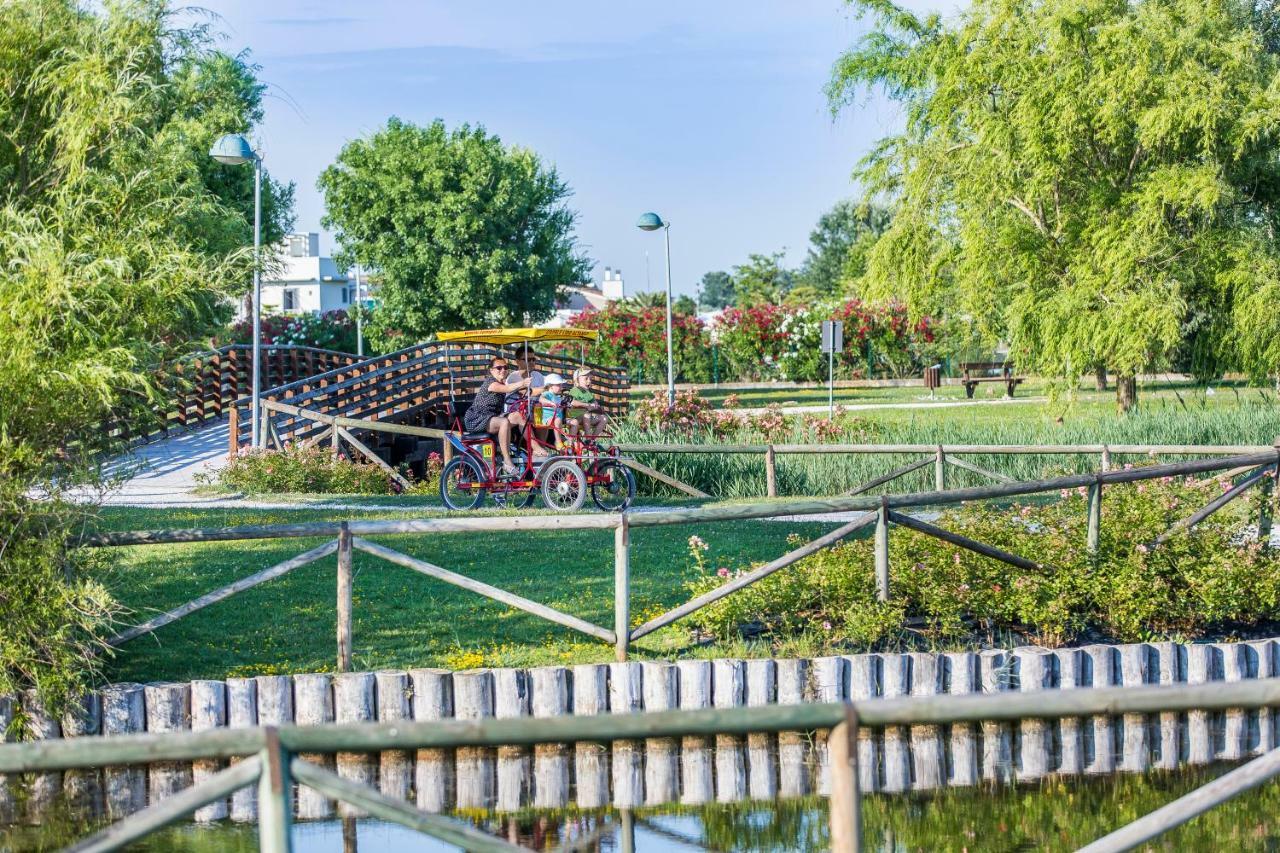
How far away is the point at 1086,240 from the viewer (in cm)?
2439

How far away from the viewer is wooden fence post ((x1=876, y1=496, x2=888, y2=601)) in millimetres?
8820

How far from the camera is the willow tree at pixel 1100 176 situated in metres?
22.9

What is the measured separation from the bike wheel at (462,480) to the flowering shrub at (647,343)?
3353 cm

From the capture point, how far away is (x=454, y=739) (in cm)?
304

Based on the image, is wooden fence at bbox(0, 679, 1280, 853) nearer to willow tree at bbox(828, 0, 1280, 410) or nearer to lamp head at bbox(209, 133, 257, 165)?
lamp head at bbox(209, 133, 257, 165)

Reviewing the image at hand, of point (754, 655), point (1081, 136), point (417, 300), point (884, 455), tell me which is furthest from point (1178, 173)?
point (417, 300)

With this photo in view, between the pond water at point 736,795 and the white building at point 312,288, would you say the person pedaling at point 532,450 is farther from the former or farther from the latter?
the white building at point 312,288

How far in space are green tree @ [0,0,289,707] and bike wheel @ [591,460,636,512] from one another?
7344 millimetres

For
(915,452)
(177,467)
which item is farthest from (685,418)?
(177,467)

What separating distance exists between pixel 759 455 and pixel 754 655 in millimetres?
10629

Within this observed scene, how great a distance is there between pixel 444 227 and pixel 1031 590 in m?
36.0

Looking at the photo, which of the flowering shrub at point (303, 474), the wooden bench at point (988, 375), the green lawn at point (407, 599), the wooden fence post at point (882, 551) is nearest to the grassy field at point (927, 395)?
the wooden bench at point (988, 375)

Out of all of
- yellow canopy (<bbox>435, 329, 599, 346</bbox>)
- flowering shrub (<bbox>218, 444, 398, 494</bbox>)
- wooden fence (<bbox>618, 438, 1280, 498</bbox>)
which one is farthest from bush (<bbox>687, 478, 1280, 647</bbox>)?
flowering shrub (<bbox>218, 444, 398, 494</bbox>)

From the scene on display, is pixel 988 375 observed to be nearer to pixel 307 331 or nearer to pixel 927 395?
pixel 927 395
